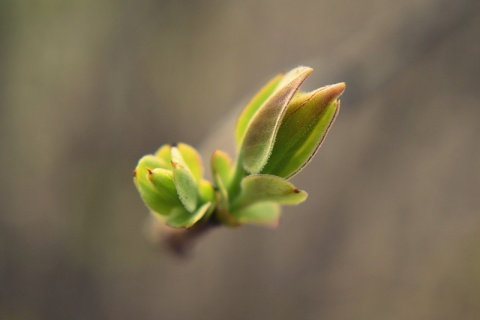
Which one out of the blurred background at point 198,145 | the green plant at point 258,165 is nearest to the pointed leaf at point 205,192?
the green plant at point 258,165

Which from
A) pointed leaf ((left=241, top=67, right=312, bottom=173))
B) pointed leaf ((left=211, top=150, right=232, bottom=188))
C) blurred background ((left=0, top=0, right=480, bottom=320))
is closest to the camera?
pointed leaf ((left=241, top=67, right=312, bottom=173))

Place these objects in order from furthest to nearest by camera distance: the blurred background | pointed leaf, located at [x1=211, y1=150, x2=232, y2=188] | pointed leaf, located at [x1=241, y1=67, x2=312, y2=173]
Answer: the blurred background → pointed leaf, located at [x1=211, y1=150, x2=232, y2=188] → pointed leaf, located at [x1=241, y1=67, x2=312, y2=173]

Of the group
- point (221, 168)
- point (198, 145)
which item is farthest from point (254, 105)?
point (198, 145)

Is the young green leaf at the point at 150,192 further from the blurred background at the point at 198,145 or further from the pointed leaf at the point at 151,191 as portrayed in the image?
the blurred background at the point at 198,145

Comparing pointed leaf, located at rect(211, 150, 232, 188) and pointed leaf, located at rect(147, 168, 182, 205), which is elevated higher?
pointed leaf, located at rect(211, 150, 232, 188)

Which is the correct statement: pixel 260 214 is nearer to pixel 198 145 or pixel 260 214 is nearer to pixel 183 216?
pixel 183 216

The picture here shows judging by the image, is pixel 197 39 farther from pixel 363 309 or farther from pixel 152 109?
pixel 363 309

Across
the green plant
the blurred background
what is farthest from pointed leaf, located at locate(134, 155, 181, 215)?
the blurred background

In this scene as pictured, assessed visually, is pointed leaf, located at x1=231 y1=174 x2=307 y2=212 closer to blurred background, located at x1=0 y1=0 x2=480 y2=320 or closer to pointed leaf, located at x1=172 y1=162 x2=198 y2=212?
pointed leaf, located at x1=172 y1=162 x2=198 y2=212
